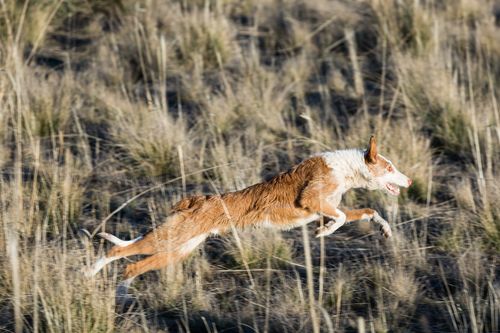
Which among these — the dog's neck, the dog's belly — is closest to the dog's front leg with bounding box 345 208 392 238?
the dog's neck

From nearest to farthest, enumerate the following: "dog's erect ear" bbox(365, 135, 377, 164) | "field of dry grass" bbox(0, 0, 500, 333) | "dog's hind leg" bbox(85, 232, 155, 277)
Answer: "field of dry grass" bbox(0, 0, 500, 333), "dog's hind leg" bbox(85, 232, 155, 277), "dog's erect ear" bbox(365, 135, 377, 164)

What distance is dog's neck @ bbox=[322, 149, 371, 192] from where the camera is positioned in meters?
7.07

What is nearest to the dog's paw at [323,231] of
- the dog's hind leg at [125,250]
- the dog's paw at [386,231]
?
the dog's paw at [386,231]

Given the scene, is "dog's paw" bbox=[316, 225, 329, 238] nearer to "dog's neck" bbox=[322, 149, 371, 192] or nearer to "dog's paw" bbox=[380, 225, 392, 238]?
"dog's neck" bbox=[322, 149, 371, 192]

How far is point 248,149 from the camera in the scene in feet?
32.2

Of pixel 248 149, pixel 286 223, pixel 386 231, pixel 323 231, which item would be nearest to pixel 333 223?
pixel 323 231

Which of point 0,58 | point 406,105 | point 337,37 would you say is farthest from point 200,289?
point 337,37

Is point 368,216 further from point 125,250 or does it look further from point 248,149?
point 248,149

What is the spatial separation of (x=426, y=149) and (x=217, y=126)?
8.12 feet

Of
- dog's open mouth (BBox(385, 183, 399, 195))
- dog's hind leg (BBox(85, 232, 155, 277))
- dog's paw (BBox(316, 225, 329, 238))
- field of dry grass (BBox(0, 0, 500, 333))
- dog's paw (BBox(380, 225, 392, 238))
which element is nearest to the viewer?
field of dry grass (BBox(0, 0, 500, 333))

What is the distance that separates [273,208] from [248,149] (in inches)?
120

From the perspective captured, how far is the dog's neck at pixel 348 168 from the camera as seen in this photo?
7.07 metres

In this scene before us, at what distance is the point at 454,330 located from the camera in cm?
627

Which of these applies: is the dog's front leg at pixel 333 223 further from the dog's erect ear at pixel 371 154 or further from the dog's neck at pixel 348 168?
the dog's erect ear at pixel 371 154
